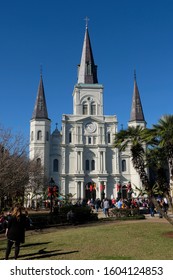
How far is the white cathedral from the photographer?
5392 cm

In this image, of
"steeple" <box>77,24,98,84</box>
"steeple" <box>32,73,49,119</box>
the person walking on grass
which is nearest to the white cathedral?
"steeple" <box>32,73,49,119</box>

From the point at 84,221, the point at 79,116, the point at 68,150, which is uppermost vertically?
the point at 79,116

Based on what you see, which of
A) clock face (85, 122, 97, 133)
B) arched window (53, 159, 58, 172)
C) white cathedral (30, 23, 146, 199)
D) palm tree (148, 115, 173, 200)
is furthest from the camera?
clock face (85, 122, 97, 133)

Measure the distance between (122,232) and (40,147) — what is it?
40.9 metres

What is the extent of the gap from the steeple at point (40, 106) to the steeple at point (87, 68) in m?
9.01

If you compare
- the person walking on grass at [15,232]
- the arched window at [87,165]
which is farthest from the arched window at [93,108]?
the person walking on grass at [15,232]

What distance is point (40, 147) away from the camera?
53438mm

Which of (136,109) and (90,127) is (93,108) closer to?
(90,127)

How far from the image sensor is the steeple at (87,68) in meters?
61.8

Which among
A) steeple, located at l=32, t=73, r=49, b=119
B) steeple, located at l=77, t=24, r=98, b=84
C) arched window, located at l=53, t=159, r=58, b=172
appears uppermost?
steeple, located at l=77, t=24, r=98, b=84

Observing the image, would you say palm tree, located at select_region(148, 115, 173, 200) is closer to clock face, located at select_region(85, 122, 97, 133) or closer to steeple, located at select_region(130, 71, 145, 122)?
clock face, located at select_region(85, 122, 97, 133)

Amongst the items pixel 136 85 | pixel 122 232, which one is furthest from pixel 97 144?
pixel 122 232

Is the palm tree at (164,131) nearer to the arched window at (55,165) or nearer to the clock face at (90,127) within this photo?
the arched window at (55,165)
